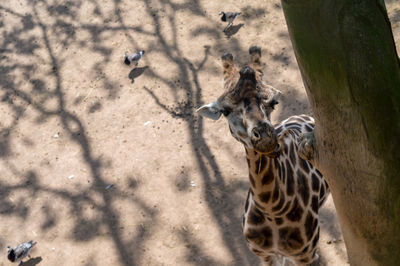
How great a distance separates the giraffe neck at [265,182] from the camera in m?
3.99

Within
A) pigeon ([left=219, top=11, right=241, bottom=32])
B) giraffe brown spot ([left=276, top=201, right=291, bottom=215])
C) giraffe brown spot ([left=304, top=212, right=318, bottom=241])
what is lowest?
pigeon ([left=219, top=11, right=241, bottom=32])

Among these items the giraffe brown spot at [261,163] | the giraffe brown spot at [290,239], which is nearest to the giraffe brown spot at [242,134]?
the giraffe brown spot at [261,163]

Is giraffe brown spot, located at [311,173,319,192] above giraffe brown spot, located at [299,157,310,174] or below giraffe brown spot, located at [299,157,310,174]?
below

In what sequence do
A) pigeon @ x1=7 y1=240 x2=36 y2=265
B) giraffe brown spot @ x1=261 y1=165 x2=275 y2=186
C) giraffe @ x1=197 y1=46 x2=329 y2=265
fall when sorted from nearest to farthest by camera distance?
giraffe @ x1=197 y1=46 x2=329 y2=265
giraffe brown spot @ x1=261 y1=165 x2=275 y2=186
pigeon @ x1=7 y1=240 x2=36 y2=265

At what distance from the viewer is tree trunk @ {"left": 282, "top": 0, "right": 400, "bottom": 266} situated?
1.98 m

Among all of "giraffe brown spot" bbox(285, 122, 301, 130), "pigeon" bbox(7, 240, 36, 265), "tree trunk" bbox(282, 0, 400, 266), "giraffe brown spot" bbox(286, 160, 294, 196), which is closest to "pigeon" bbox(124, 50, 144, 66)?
"pigeon" bbox(7, 240, 36, 265)

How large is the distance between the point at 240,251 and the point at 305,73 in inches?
162

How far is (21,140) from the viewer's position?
8.50m

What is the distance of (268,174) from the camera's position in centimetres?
Answer: 409

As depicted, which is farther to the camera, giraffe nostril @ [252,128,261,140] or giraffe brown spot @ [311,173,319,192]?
giraffe brown spot @ [311,173,319,192]

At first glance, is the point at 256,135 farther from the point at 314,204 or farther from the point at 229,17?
the point at 229,17

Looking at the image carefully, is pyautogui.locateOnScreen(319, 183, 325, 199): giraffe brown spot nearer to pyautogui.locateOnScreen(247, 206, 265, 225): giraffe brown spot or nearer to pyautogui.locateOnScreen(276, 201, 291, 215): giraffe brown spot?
pyautogui.locateOnScreen(276, 201, 291, 215): giraffe brown spot

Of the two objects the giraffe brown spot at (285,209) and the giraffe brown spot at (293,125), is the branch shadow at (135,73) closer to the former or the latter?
the giraffe brown spot at (293,125)

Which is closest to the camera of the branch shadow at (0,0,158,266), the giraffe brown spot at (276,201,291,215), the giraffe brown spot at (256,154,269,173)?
the giraffe brown spot at (256,154,269,173)
